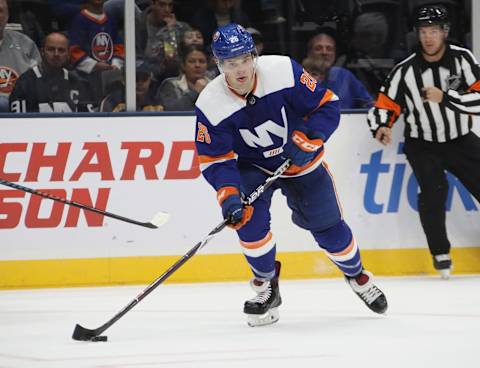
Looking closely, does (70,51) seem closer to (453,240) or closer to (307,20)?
(307,20)

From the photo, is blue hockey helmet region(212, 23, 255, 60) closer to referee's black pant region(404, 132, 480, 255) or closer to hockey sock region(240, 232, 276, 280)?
hockey sock region(240, 232, 276, 280)

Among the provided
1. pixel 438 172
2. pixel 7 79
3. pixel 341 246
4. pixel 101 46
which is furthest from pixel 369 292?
pixel 7 79

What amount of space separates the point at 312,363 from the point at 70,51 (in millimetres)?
2538

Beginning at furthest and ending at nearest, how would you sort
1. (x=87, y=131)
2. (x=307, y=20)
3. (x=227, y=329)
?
(x=307, y=20)
(x=87, y=131)
(x=227, y=329)

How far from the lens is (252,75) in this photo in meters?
3.60

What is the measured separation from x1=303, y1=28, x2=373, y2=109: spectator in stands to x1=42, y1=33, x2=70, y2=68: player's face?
1191 millimetres

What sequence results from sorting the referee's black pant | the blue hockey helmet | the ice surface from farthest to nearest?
the referee's black pant, the blue hockey helmet, the ice surface

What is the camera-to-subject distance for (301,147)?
3607 mm

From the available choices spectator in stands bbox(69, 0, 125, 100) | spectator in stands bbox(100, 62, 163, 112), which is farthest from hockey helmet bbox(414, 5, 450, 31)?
spectator in stands bbox(69, 0, 125, 100)

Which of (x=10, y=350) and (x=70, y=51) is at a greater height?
(x=70, y=51)

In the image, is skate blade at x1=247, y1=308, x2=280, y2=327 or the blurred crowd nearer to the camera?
skate blade at x1=247, y1=308, x2=280, y2=327

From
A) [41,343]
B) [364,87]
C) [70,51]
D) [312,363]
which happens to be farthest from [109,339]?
[364,87]

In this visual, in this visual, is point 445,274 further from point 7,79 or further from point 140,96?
point 7,79

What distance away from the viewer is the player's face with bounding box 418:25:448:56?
498 centimetres
